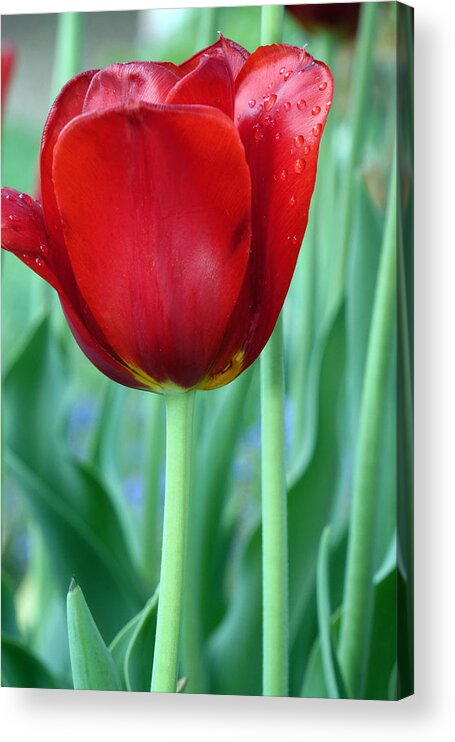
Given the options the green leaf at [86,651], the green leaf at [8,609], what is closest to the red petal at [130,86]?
the green leaf at [86,651]

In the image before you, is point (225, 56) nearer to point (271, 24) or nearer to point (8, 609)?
point (271, 24)

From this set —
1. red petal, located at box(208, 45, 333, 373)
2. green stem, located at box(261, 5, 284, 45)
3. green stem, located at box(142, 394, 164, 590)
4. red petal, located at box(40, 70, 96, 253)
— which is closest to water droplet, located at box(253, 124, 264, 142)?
red petal, located at box(208, 45, 333, 373)

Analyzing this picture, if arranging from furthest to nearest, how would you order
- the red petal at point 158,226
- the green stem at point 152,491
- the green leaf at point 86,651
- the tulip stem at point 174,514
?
the green stem at point 152,491 → the green leaf at point 86,651 → the tulip stem at point 174,514 → the red petal at point 158,226

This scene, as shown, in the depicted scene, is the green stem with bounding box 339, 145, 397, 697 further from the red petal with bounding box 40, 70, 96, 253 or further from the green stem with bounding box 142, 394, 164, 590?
the red petal with bounding box 40, 70, 96, 253

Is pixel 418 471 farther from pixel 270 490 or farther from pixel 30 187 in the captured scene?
pixel 30 187

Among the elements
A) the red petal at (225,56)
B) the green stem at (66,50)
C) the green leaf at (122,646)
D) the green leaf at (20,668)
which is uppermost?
the green stem at (66,50)

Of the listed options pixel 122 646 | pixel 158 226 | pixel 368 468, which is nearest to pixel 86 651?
pixel 122 646

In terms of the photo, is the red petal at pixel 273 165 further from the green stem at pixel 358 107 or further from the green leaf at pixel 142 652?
the green leaf at pixel 142 652

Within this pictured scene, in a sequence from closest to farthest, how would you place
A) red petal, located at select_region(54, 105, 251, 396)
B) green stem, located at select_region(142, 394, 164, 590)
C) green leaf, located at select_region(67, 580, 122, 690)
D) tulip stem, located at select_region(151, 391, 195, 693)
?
red petal, located at select_region(54, 105, 251, 396) → tulip stem, located at select_region(151, 391, 195, 693) → green leaf, located at select_region(67, 580, 122, 690) → green stem, located at select_region(142, 394, 164, 590)
